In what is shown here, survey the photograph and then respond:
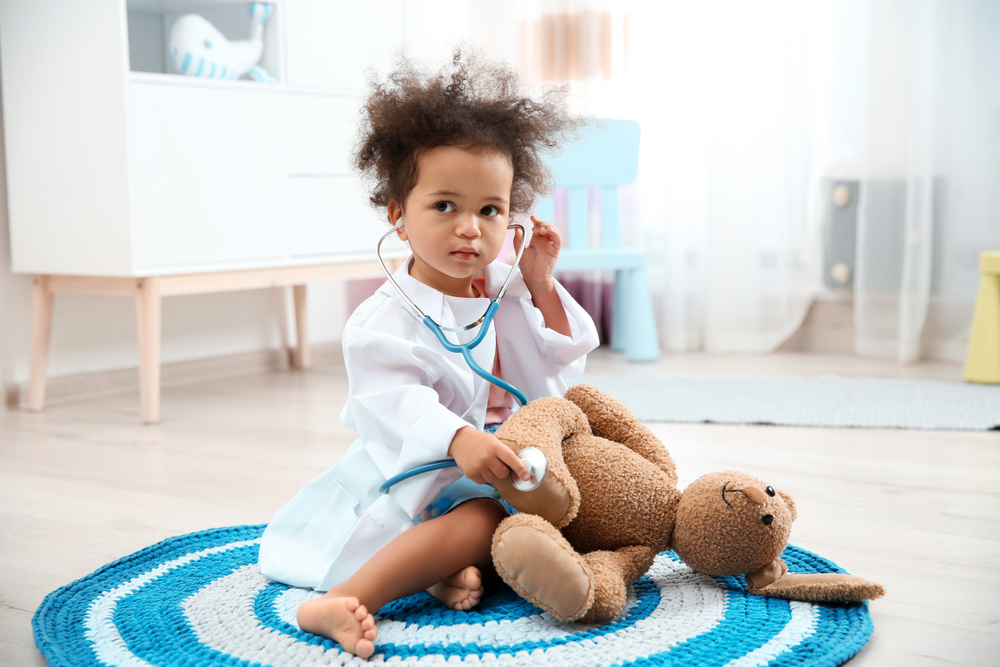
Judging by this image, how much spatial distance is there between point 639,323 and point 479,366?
1.69 meters

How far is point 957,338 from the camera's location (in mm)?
2436

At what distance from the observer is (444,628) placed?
2.79 feet

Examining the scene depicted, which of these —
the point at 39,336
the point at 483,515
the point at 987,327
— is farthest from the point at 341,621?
the point at 987,327

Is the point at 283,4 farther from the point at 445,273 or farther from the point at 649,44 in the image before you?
the point at 445,273

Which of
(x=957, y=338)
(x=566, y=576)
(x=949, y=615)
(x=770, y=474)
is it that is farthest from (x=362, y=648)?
(x=957, y=338)

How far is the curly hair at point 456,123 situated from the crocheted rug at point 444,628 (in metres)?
0.42

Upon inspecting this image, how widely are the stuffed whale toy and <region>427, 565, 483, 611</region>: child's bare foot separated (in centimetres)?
143

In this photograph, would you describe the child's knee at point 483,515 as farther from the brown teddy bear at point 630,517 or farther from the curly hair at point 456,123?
the curly hair at point 456,123

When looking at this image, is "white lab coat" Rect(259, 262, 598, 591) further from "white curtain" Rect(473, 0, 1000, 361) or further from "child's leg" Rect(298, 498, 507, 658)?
"white curtain" Rect(473, 0, 1000, 361)

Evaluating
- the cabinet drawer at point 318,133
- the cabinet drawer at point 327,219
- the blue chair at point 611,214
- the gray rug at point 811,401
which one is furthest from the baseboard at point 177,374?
the gray rug at point 811,401

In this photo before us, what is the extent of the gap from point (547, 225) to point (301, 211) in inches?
49.2

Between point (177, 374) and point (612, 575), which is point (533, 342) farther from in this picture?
point (177, 374)

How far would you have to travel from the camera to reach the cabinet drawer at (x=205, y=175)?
1.85 metres

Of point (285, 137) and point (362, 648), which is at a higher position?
point (285, 137)
